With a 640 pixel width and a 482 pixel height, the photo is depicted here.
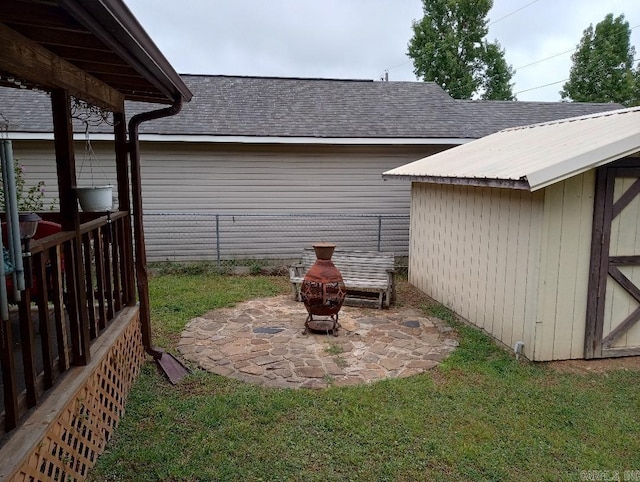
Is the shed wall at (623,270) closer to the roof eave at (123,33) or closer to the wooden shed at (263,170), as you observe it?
the roof eave at (123,33)

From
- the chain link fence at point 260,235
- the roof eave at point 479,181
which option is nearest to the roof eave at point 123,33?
the roof eave at point 479,181

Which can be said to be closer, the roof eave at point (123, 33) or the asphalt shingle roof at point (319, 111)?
the roof eave at point (123, 33)

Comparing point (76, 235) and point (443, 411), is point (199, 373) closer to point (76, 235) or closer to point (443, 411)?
point (76, 235)

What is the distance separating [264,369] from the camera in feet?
14.7

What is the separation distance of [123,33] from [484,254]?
14.9ft

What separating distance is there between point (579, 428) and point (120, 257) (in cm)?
408

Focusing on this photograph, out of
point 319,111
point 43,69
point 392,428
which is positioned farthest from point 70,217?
point 319,111

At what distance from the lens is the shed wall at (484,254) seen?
460 cm

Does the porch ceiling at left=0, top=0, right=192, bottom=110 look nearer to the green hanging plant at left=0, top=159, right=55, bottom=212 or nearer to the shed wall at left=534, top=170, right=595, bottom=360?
the shed wall at left=534, top=170, right=595, bottom=360

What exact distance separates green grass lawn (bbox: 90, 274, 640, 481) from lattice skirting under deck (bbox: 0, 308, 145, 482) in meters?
0.13

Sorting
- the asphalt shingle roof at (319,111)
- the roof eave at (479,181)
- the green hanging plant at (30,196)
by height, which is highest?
the asphalt shingle roof at (319,111)

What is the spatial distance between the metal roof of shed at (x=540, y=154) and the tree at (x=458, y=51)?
19.0 metres

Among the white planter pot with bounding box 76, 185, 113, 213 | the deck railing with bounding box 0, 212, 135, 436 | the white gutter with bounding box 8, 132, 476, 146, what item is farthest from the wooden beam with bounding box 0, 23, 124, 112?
the white gutter with bounding box 8, 132, 476, 146

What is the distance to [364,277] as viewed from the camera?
706 cm
